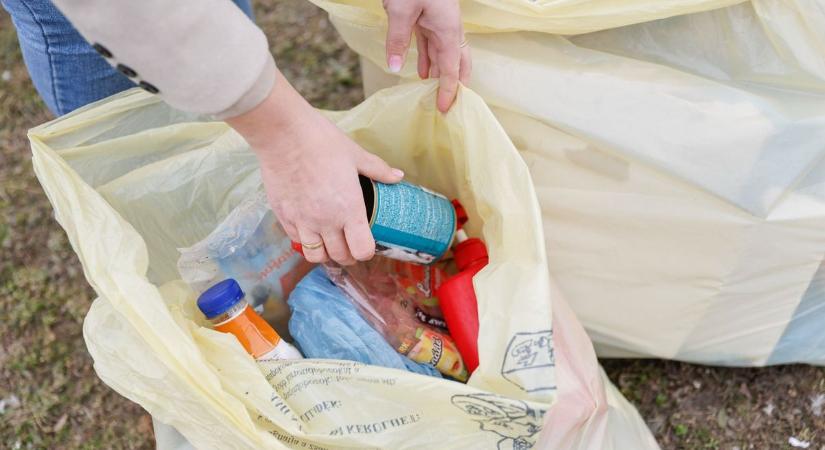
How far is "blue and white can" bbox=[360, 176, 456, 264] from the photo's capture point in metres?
0.74

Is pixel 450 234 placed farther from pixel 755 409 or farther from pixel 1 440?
pixel 1 440

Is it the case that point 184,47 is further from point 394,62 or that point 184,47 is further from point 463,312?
point 463,312

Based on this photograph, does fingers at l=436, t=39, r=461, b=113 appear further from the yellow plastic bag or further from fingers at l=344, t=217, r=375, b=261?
fingers at l=344, t=217, r=375, b=261

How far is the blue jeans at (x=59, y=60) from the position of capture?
80 centimetres

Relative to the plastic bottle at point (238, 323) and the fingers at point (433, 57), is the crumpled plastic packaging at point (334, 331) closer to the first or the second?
the plastic bottle at point (238, 323)

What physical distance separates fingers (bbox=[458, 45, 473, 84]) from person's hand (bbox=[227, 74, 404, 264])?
0.17 meters

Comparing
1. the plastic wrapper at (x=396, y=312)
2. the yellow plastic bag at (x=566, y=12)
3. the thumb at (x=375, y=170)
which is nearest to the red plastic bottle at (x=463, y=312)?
the plastic wrapper at (x=396, y=312)

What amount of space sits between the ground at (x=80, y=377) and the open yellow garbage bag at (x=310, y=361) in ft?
0.64

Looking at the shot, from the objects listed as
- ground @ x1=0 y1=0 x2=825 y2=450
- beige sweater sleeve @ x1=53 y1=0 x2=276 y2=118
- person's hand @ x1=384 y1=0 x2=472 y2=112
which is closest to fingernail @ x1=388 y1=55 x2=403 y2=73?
person's hand @ x1=384 y1=0 x2=472 y2=112

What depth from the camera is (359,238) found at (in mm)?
671

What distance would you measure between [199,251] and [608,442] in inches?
19.7

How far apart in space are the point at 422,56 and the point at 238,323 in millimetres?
347

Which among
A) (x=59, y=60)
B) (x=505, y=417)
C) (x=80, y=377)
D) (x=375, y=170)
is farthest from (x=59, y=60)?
(x=505, y=417)

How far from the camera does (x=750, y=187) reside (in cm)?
78
